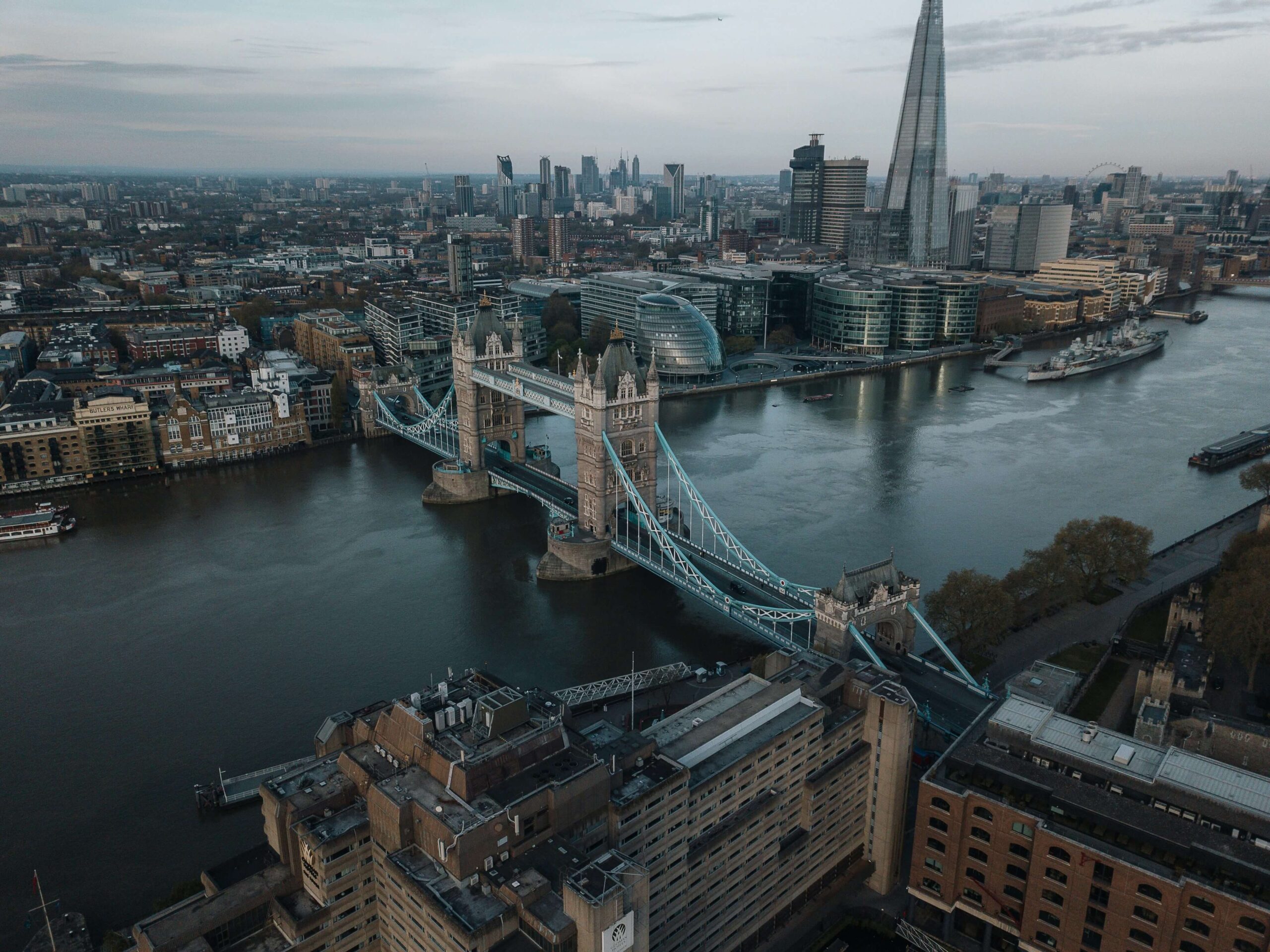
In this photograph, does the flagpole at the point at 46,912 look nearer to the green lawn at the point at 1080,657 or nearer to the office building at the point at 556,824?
the office building at the point at 556,824

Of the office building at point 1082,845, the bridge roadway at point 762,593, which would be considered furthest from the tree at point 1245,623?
the office building at point 1082,845

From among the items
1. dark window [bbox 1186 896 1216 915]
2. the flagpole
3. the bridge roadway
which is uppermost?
dark window [bbox 1186 896 1216 915]

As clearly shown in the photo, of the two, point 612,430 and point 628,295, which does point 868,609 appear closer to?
point 612,430

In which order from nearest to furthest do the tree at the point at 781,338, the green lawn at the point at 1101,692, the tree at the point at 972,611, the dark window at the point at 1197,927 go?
1. the dark window at the point at 1197,927
2. the green lawn at the point at 1101,692
3. the tree at the point at 972,611
4. the tree at the point at 781,338

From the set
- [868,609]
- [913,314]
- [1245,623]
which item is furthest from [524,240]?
[1245,623]

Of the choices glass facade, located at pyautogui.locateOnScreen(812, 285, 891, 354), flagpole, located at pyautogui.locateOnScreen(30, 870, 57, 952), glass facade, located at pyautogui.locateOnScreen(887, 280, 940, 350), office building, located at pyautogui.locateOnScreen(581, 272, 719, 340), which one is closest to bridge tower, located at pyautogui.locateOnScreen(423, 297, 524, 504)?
flagpole, located at pyautogui.locateOnScreen(30, 870, 57, 952)

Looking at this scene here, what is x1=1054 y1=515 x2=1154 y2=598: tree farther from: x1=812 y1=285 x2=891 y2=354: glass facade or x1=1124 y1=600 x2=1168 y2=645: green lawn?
x1=812 y1=285 x2=891 y2=354: glass facade

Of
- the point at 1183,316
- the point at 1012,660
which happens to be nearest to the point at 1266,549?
the point at 1012,660
